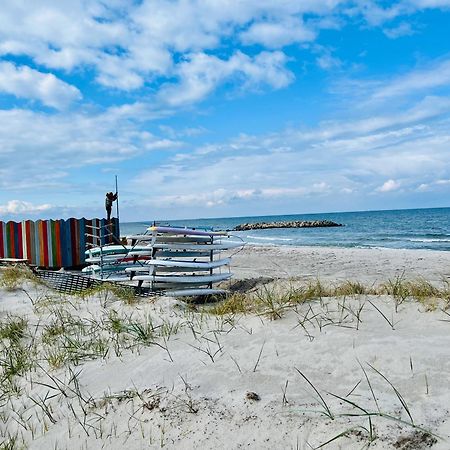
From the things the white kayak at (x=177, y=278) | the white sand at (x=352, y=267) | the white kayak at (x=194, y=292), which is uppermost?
the white kayak at (x=177, y=278)

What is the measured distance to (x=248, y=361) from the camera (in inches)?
122

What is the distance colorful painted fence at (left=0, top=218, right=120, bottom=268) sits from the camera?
44.9 ft

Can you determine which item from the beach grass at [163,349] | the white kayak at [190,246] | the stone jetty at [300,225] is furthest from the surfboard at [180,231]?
the stone jetty at [300,225]

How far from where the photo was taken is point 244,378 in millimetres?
2885

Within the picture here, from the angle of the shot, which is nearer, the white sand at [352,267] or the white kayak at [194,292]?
the white kayak at [194,292]

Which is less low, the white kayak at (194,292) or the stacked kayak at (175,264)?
the stacked kayak at (175,264)

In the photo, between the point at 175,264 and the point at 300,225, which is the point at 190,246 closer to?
the point at 175,264

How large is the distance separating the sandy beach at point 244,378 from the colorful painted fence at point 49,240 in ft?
31.3

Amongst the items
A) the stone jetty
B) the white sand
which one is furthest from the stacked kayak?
the stone jetty

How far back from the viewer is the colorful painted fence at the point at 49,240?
1369 cm

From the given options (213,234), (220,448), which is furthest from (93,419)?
(213,234)

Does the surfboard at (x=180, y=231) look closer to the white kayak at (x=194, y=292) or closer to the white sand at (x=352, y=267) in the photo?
the white kayak at (x=194, y=292)

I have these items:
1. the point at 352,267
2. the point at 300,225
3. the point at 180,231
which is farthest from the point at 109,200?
the point at 300,225

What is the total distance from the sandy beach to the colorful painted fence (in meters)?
9.53
